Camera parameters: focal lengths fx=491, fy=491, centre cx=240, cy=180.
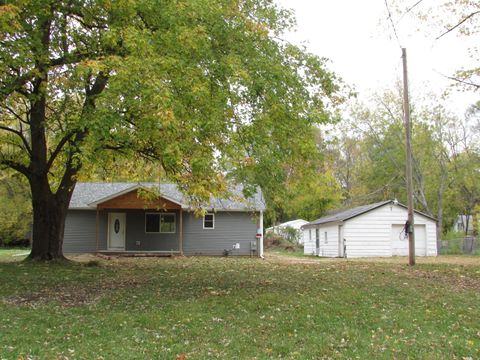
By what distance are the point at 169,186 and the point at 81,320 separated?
21.7 meters

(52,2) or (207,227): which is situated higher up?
(52,2)

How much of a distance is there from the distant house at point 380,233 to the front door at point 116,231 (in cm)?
1141

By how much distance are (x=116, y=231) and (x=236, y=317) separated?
18769 millimetres

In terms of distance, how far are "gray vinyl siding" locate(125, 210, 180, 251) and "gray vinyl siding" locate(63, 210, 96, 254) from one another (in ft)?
6.28

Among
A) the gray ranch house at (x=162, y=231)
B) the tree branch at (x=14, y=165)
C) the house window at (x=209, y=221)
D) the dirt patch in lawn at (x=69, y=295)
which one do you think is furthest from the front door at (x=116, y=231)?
the dirt patch in lawn at (x=69, y=295)

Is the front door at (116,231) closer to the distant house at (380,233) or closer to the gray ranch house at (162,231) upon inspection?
the gray ranch house at (162,231)

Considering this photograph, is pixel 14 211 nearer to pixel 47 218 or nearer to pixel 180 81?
pixel 47 218

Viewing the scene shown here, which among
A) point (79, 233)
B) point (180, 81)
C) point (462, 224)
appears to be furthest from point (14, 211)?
point (462, 224)

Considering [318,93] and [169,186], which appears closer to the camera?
[318,93]

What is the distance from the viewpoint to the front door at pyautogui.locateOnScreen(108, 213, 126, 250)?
25781 millimetres

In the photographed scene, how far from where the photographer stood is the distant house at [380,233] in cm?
2605

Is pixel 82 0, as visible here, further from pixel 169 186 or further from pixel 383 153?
pixel 383 153

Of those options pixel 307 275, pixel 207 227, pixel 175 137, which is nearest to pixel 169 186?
pixel 207 227

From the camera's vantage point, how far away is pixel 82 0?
11.4m
